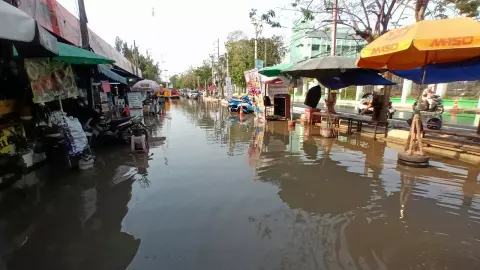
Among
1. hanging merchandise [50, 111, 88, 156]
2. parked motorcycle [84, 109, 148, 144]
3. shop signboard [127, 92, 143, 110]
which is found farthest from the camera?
shop signboard [127, 92, 143, 110]

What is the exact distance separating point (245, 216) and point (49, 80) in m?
4.91

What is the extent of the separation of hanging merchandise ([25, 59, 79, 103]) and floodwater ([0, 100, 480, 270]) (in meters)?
1.66

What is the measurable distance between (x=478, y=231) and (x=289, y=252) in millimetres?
2498

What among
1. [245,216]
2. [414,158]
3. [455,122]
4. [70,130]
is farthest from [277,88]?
[245,216]

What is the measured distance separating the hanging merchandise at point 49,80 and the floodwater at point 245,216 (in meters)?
1.66

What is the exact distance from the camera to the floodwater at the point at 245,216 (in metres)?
3.00

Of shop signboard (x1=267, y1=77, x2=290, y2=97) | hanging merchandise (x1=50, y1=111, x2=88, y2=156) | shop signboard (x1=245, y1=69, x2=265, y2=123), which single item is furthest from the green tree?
hanging merchandise (x1=50, y1=111, x2=88, y2=156)

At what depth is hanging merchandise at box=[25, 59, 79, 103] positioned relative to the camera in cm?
529

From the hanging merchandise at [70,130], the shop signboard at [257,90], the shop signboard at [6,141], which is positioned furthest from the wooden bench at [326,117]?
the shop signboard at [6,141]

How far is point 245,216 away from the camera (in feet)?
12.8

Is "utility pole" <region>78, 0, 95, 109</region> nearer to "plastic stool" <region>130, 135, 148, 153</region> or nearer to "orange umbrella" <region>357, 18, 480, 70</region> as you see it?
"plastic stool" <region>130, 135, 148, 153</region>

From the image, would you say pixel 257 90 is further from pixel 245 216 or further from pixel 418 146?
pixel 245 216

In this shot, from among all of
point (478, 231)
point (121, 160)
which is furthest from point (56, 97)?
point (478, 231)

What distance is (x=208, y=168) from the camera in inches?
248
